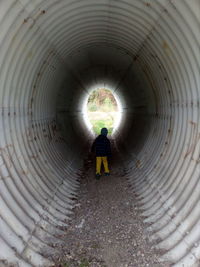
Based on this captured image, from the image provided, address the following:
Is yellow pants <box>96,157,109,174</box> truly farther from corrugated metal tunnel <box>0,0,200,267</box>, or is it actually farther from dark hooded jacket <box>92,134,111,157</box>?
corrugated metal tunnel <box>0,0,200,267</box>

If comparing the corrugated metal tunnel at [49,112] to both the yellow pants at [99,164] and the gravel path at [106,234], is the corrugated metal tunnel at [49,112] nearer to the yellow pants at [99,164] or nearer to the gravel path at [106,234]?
the gravel path at [106,234]

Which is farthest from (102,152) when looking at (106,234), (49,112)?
(106,234)

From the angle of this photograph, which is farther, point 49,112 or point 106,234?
point 49,112

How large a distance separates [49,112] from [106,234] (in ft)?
13.6

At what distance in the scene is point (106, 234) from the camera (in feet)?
17.0

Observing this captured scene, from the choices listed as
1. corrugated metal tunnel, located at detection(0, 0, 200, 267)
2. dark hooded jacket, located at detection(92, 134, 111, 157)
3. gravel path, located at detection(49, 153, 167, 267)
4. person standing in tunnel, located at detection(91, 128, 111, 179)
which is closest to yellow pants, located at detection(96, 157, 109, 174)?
person standing in tunnel, located at detection(91, 128, 111, 179)

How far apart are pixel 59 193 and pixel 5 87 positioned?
2.69 metres

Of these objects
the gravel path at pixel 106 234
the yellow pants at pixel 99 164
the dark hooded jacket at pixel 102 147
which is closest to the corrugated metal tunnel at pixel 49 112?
the gravel path at pixel 106 234

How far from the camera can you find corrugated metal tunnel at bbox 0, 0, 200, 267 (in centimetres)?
425

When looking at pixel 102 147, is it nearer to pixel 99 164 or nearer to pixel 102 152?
pixel 102 152

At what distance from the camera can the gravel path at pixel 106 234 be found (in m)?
4.34

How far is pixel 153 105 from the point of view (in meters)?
8.56

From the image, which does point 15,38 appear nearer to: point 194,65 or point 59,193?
point 194,65

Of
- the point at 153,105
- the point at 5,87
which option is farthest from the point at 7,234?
the point at 153,105
